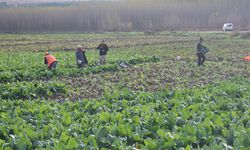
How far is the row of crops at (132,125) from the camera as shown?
736cm

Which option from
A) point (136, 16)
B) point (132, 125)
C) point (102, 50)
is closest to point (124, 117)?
point (132, 125)

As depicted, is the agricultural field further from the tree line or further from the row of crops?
the tree line

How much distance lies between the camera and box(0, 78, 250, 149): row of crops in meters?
7.36

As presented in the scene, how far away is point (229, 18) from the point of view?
90.5 meters

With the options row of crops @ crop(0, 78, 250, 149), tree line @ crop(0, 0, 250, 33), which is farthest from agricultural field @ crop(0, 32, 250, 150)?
tree line @ crop(0, 0, 250, 33)

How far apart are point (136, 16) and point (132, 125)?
9114 cm

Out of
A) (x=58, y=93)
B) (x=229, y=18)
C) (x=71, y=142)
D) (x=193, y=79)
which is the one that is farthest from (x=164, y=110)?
(x=229, y=18)

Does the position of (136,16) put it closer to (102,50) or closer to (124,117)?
(102,50)

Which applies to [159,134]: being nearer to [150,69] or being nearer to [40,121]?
[40,121]

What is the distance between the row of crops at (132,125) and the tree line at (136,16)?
74507 millimetres

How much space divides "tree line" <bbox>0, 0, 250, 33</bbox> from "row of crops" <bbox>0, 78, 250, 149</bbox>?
74507 millimetres

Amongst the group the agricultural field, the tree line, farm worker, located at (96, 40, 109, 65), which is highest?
the tree line

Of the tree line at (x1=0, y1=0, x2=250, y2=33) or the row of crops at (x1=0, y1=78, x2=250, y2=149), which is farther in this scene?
the tree line at (x1=0, y1=0, x2=250, y2=33)

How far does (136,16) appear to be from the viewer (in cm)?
9838
